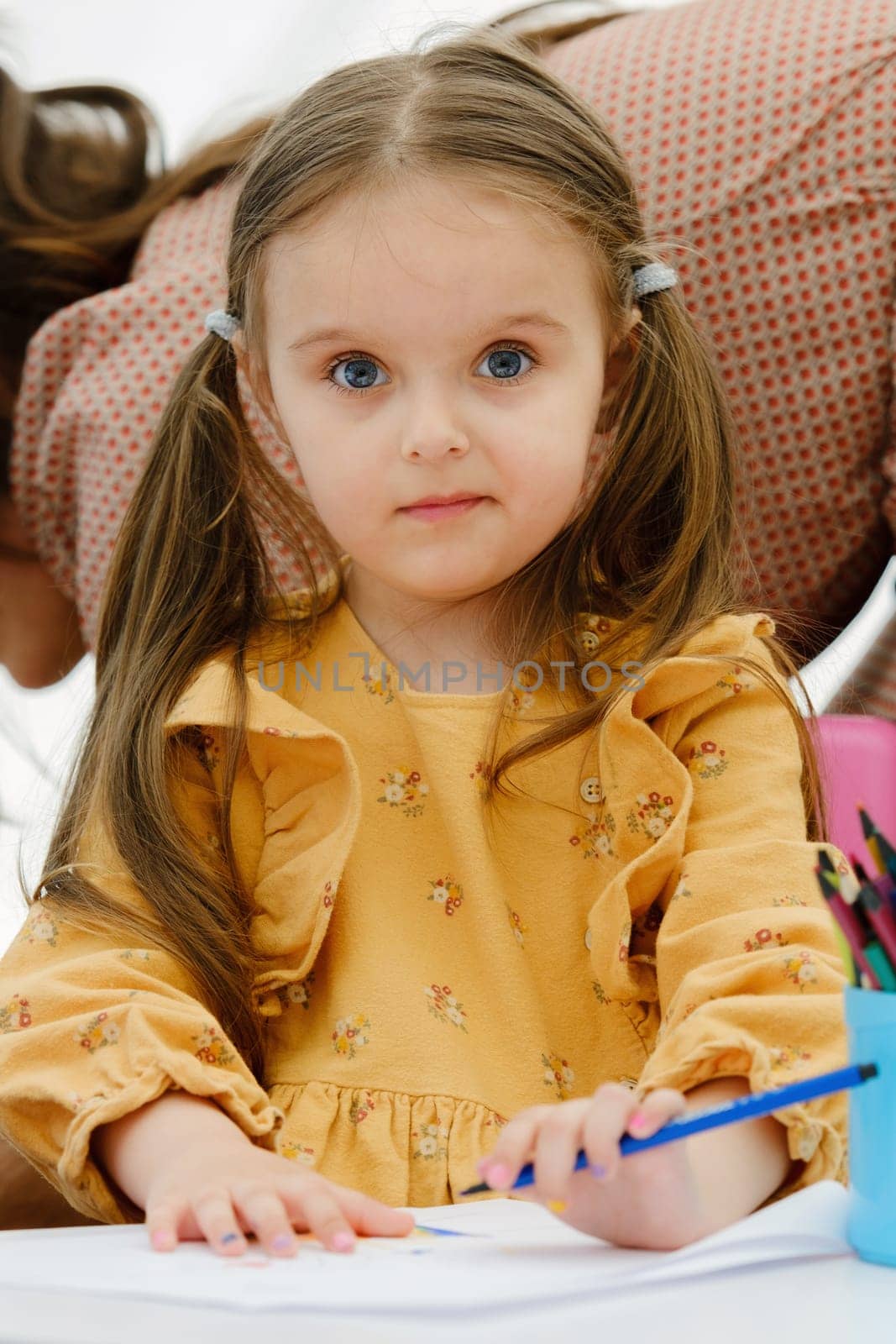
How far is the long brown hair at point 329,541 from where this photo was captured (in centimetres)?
85

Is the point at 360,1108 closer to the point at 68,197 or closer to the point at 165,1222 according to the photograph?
the point at 165,1222

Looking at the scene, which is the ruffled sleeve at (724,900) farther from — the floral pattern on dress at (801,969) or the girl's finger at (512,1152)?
the girl's finger at (512,1152)

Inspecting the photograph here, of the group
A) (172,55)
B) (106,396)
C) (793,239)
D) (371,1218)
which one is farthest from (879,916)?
(172,55)

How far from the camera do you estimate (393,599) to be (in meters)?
0.97

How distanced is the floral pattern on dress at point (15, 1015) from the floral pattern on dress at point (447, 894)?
0.23 metres

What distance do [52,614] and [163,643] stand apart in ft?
1.81

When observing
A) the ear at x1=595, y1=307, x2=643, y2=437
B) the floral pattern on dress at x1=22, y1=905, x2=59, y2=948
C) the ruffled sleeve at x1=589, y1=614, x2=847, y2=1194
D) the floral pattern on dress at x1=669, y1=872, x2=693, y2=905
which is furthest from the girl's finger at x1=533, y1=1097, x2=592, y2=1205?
the ear at x1=595, y1=307, x2=643, y2=437

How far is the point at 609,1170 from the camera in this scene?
22.1 inches

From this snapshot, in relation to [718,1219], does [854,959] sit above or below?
above

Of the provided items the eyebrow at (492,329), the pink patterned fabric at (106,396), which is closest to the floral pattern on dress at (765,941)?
the eyebrow at (492,329)

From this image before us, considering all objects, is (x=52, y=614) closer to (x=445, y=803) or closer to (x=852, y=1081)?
(x=445, y=803)

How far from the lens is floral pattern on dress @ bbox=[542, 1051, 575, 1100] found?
33.9 inches

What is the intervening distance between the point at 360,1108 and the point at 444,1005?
71 mm

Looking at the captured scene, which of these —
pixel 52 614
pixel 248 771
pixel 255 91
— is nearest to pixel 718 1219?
pixel 248 771
